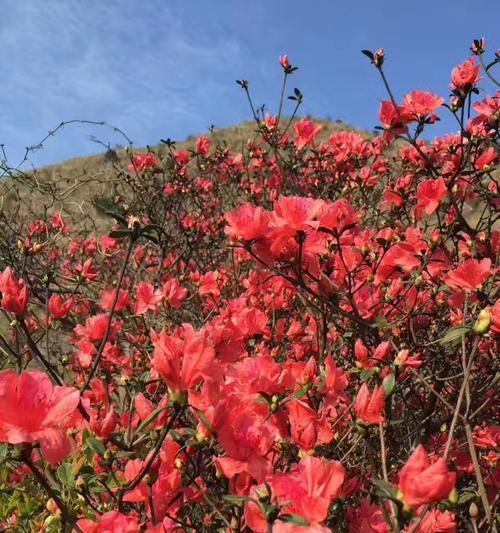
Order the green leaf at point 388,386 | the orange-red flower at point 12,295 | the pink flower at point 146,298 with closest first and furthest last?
the green leaf at point 388,386, the orange-red flower at point 12,295, the pink flower at point 146,298

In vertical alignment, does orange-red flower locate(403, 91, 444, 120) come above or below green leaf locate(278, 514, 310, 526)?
above

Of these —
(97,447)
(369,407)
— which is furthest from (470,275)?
(97,447)

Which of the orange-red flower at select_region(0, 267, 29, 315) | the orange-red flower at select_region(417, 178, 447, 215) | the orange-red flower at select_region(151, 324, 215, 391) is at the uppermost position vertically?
the orange-red flower at select_region(417, 178, 447, 215)

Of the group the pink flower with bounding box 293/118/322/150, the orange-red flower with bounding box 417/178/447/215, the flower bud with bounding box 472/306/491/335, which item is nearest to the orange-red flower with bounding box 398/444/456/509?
the flower bud with bounding box 472/306/491/335

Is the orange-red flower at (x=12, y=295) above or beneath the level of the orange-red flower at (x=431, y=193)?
beneath

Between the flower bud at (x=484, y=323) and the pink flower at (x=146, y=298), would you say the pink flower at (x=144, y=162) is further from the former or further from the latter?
the flower bud at (x=484, y=323)

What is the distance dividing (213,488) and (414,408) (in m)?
1.19

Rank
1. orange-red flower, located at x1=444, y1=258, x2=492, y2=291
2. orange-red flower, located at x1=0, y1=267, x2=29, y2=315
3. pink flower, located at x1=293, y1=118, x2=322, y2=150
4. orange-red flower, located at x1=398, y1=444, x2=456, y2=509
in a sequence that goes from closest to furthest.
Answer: orange-red flower, located at x1=398, y1=444, x2=456, y2=509
orange-red flower, located at x1=0, y1=267, x2=29, y2=315
orange-red flower, located at x1=444, y1=258, x2=492, y2=291
pink flower, located at x1=293, y1=118, x2=322, y2=150

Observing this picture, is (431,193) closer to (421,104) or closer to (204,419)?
(421,104)

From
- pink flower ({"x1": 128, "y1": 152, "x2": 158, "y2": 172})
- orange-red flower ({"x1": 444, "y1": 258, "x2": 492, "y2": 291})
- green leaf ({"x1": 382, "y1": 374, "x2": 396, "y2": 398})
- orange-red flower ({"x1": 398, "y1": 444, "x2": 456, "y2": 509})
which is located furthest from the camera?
pink flower ({"x1": 128, "y1": 152, "x2": 158, "y2": 172})

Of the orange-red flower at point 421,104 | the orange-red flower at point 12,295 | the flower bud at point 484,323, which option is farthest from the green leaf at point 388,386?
the orange-red flower at point 421,104

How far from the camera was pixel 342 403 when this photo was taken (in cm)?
205

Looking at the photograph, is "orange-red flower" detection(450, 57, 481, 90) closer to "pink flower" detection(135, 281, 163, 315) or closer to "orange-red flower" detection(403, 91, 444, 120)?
"orange-red flower" detection(403, 91, 444, 120)

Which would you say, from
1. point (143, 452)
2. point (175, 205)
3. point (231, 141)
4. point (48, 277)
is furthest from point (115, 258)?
point (231, 141)
